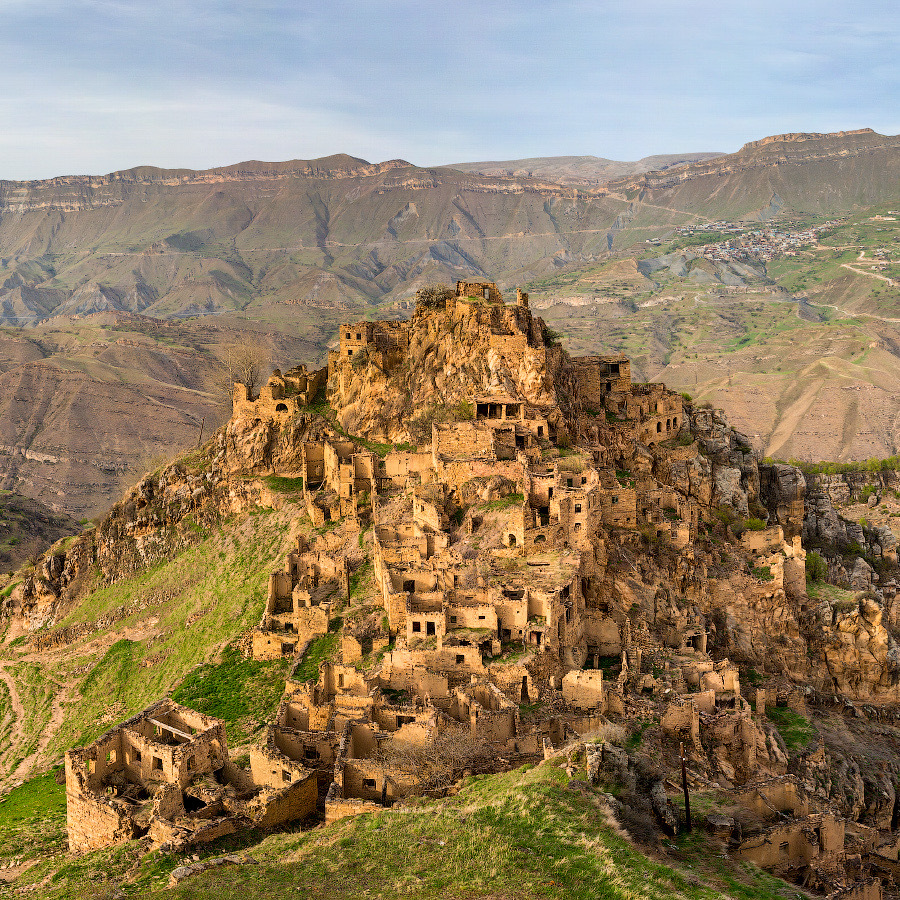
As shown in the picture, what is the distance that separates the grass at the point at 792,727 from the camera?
56.8 m

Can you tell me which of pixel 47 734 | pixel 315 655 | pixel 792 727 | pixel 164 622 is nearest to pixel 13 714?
pixel 47 734

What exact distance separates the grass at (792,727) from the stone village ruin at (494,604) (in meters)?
0.80

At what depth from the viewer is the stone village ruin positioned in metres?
37.3

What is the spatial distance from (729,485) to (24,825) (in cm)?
5197

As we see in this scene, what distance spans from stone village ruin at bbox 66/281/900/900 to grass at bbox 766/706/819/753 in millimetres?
798

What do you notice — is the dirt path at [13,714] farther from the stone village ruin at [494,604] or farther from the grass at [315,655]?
the grass at [315,655]

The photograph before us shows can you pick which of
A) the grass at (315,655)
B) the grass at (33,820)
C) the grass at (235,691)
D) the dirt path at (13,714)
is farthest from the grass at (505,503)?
the dirt path at (13,714)

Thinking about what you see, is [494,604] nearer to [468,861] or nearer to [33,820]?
[468,861]

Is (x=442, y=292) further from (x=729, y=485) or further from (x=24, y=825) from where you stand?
(x=24, y=825)

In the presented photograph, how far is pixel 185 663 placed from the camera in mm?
65625

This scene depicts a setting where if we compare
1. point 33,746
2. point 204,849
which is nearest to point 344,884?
point 204,849

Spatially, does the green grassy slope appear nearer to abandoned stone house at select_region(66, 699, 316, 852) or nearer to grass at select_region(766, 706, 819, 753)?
abandoned stone house at select_region(66, 699, 316, 852)

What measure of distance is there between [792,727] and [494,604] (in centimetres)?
2259

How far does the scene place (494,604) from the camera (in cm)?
4762
